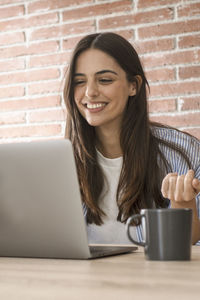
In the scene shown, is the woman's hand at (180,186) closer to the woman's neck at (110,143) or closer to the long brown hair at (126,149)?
the long brown hair at (126,149)

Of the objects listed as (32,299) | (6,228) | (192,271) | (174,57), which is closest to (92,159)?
(174,57)

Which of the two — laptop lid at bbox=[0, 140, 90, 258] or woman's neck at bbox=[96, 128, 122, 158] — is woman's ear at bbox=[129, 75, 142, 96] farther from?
laptop lid at bbox=[0, 140, 90, 258]

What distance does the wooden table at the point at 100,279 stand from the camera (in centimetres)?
63

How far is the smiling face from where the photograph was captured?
2070mm

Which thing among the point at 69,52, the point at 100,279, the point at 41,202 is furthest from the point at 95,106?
the point at 100,279

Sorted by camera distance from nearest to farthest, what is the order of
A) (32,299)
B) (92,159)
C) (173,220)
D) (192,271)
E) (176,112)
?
(32,299) → (192,271) → (173,220) → (92,159) → (176,112)

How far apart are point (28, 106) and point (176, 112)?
895mm

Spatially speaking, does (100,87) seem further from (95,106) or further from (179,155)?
(179,155)

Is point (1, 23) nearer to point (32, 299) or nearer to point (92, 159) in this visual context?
point (92, 159)

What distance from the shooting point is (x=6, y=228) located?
1.03m

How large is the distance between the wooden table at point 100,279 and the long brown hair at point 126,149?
0.93m

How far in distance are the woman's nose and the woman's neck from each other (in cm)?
16

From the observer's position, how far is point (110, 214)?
1.94 meters

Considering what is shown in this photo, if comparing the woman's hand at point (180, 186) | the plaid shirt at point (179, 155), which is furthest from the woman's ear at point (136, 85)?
the woman's hand at point (180, 186)
